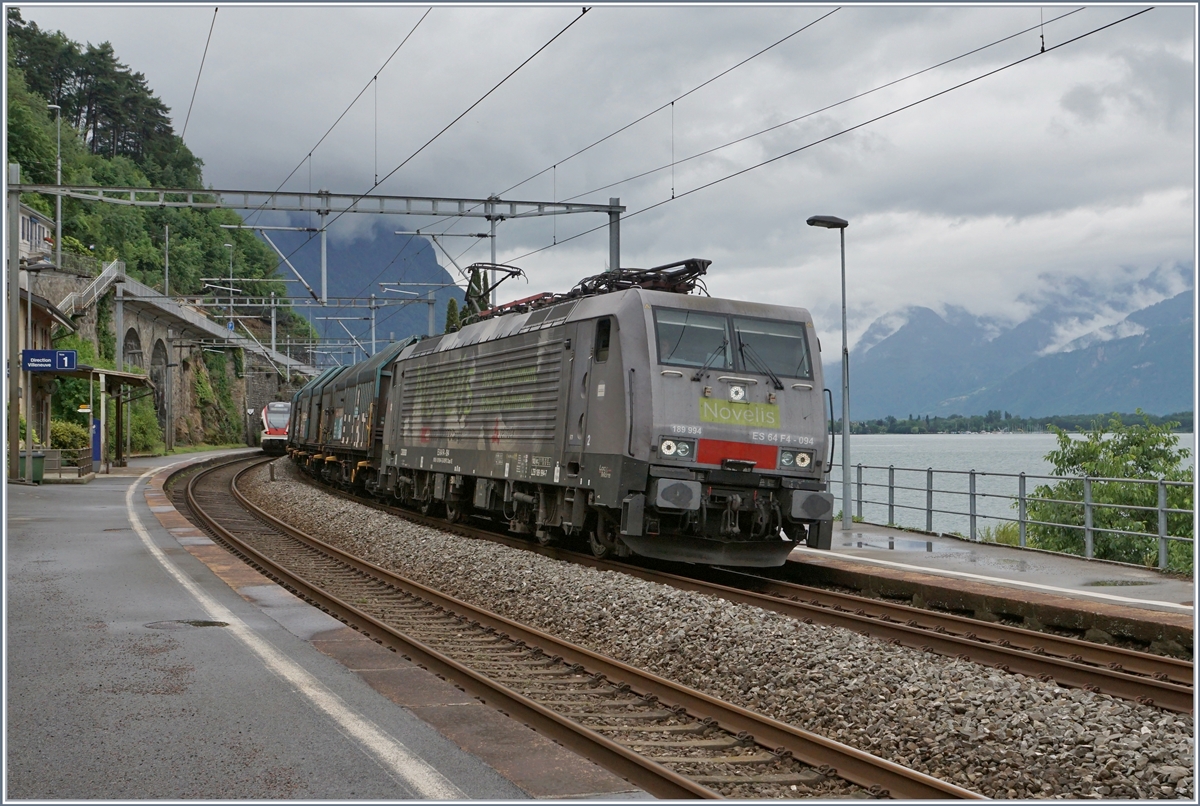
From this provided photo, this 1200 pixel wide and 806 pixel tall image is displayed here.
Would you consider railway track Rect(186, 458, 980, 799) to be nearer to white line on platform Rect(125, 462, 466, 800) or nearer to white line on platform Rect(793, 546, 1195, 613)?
white line on platform Rect(125, 462, 466, 800)

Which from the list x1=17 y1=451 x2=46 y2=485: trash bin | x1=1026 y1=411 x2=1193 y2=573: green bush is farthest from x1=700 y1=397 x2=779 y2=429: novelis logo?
x1=17 y1=451 x2=46 y2=485: trash bin

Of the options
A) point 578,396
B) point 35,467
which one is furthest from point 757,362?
point 35,467

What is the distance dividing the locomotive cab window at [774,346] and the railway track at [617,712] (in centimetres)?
486

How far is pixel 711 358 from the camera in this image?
1349 cm

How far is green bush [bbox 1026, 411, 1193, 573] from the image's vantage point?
28.6 metres

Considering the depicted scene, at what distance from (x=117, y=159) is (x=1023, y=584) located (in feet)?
312

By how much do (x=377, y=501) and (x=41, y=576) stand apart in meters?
14.8

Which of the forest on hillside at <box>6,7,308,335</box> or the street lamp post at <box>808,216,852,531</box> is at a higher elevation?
the forest on hillside at <box>6,7,308,335</box>

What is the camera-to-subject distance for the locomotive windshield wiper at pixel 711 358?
43.5 feet

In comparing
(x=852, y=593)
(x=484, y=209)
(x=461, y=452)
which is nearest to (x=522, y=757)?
(x=852, y=593)

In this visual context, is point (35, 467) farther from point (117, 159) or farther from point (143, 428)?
point (117, 159)

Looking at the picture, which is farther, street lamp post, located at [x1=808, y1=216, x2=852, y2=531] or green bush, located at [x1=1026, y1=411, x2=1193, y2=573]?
green bush, located at [x1=1026, y1=411, x2=1193, y2=573]

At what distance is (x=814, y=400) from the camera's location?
14016mm

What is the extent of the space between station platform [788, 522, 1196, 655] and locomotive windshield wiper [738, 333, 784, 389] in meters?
2.41
